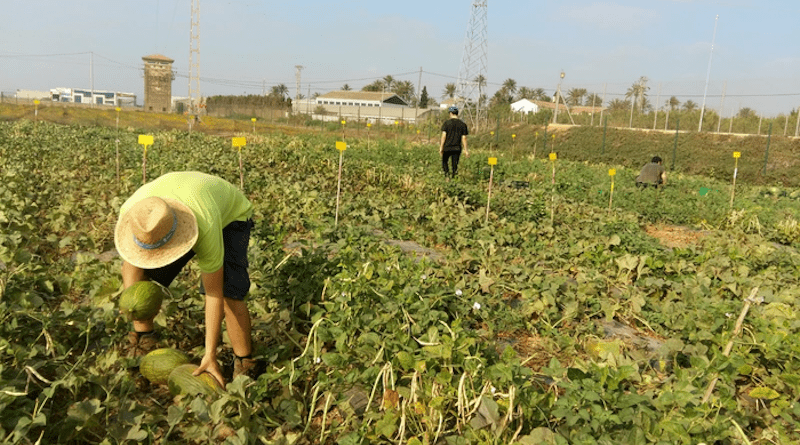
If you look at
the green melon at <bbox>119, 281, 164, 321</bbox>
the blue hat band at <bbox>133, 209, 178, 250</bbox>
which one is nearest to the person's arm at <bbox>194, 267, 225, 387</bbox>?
the blue hat band at <bbox>133, 209, 178, 250</bbox>

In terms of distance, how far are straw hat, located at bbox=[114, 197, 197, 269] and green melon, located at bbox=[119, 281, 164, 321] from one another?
38 cm

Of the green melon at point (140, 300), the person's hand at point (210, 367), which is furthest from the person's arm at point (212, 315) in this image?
the green melon at point (140, 300)

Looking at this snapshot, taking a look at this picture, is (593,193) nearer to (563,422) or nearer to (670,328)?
(670,328)

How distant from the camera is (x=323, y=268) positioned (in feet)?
11.6

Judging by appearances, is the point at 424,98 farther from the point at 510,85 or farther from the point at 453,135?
the point at 453,135

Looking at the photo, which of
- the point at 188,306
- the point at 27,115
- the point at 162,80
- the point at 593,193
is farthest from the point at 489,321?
the point at 162,80

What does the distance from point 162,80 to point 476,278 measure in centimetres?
5767

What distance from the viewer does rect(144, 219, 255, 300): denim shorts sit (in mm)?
2650

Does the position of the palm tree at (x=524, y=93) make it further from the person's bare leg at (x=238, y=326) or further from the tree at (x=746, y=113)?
the person's bare leg at (x=238, y=326)

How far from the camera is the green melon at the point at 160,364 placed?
259cm

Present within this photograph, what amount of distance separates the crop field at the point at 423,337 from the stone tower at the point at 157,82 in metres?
52.6

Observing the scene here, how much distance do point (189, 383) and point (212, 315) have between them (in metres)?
0.31

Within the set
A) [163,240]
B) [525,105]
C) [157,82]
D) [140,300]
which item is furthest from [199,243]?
[525,105]

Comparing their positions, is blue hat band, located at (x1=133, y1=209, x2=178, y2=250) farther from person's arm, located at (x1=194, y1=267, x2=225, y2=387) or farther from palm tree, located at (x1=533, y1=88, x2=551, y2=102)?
palm tree, located at (x1=533, y1=88, x2=551, y2=102)
